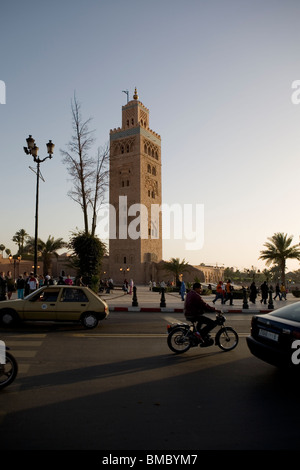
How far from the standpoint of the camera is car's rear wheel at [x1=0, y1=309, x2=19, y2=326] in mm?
9469

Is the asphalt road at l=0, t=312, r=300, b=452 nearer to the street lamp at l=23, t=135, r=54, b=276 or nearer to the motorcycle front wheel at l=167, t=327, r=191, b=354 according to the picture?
the motorcycle front wheel at l=167, t=327, r=191, b=354

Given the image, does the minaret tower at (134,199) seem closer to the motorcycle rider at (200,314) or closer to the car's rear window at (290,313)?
the motorcycle rider at (200,314)

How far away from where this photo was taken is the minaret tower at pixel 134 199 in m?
62.1

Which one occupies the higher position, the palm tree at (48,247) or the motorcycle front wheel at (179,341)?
the palm tree at (48,247)

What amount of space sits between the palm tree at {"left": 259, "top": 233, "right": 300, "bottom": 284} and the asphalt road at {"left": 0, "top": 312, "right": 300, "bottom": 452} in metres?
36.2

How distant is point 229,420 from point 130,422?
1.07 meters

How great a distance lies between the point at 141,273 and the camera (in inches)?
2395

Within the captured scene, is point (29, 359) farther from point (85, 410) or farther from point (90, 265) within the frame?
point (90, 265)

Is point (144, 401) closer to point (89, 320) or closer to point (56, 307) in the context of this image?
point (89, 320)

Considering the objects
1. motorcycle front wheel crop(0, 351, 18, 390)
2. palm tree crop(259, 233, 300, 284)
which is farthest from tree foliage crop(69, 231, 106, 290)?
palm tree crop(259, 233, 300, 284)

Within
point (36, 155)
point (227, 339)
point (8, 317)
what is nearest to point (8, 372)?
point (227, 339)

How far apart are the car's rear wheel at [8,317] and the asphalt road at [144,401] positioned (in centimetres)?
247

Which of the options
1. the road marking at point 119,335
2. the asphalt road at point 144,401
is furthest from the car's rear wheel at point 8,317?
the asphalt road at point 144,401
